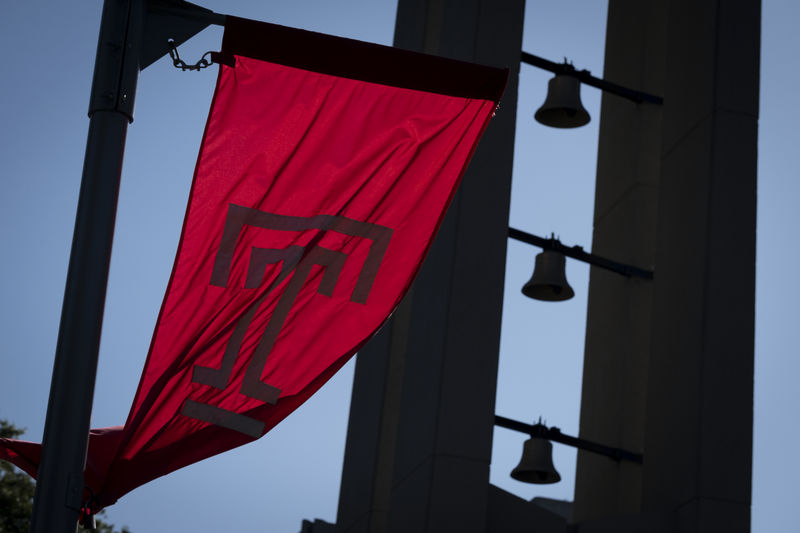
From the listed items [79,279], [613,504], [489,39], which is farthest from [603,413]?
[79,279]

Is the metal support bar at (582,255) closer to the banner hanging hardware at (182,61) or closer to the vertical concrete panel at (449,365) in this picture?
the vertical concrete panel at (449,365)

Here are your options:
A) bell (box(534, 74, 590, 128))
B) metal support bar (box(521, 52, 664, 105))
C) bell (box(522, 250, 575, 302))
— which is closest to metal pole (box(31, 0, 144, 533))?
bell (box(522, 250, 575, 302))

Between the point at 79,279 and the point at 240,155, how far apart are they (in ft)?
2.60

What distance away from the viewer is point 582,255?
11.5 metres

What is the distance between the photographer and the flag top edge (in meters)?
5.18

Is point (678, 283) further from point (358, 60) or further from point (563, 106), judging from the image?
point (358, 60)

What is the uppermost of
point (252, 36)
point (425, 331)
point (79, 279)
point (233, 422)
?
point (425, 331)

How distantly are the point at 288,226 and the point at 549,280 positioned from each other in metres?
6.41

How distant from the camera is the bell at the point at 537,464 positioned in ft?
34.4

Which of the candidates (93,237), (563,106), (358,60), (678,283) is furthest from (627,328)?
(93,237)

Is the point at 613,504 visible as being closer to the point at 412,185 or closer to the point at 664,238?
the point at 664,238

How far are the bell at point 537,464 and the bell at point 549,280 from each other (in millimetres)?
1356

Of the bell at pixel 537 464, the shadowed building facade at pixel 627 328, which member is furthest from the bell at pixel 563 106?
the bell at pixel 537 464

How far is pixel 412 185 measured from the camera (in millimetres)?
5328
